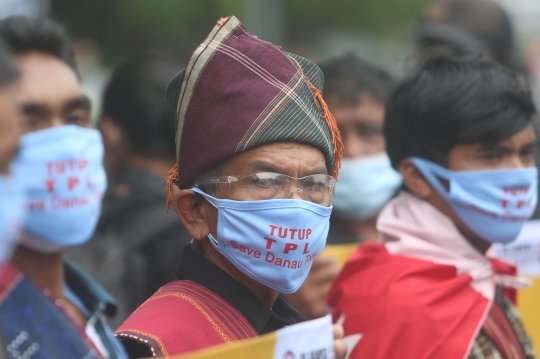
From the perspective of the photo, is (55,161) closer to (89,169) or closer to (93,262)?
(89,169)

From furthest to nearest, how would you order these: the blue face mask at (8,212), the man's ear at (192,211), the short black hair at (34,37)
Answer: the short black hair at (34,37)
the man's ear at (192,211)
the blue face mask at (8,212)

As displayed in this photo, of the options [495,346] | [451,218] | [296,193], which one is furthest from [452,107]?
[296,193]

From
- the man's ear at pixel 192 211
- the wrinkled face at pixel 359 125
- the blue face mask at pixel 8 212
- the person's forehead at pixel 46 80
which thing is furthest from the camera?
the wrinkled face at pixel 359 125

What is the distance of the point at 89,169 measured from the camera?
331cm

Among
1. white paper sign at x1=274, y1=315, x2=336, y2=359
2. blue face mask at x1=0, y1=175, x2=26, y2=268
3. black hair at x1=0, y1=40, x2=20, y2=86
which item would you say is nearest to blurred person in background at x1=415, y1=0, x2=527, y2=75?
white paper sign at x1=274, y1=315, x2=336, y2=359

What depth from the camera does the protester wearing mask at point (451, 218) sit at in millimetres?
3256

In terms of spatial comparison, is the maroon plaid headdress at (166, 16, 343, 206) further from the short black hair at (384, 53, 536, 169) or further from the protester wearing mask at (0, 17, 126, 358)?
the short black hair at (384, 53, 536, 169)

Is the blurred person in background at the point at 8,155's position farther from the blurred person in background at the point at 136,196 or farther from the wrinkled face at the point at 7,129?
the blurred person in background at the point at 136,196

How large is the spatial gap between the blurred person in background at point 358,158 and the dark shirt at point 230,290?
8.01ft

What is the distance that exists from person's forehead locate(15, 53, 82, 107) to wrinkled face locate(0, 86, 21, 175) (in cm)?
132

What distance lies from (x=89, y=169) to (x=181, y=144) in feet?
2.33

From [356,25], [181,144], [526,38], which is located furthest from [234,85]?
[356,25]

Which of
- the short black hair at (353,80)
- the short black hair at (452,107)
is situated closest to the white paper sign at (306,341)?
the short black hair at (452,107)

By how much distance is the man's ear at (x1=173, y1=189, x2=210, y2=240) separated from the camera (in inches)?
109
